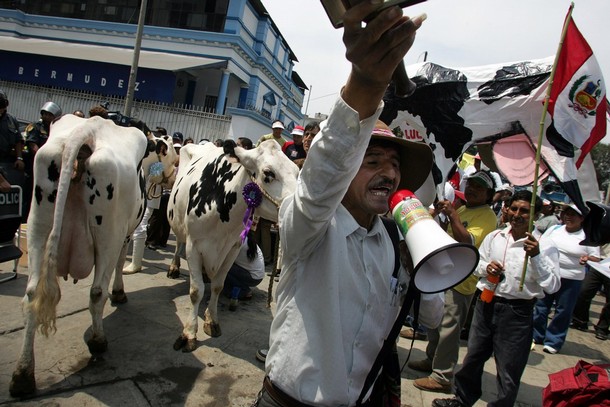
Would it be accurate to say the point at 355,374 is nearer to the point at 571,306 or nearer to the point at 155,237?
the point at 571,306

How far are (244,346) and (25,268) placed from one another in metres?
2.98

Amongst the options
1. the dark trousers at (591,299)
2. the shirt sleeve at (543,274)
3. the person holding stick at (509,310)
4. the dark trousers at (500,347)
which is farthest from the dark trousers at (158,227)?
the dark trousers at (591,299)

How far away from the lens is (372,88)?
3.31 ft

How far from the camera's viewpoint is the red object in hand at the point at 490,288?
3134mm

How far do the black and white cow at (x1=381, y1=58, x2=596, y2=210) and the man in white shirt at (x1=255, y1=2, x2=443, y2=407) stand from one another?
8.46 ft

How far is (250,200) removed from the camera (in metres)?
3.45

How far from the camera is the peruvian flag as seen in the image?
10.7ft

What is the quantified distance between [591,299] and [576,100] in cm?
528

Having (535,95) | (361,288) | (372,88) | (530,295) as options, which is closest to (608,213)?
(530,295)

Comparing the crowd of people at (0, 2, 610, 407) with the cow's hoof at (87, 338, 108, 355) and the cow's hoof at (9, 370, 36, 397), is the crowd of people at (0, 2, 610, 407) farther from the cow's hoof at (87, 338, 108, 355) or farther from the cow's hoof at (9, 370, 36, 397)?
the cow's hoof at (87, 338, 108, 355)

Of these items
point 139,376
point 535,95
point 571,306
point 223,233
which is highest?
point 535,95

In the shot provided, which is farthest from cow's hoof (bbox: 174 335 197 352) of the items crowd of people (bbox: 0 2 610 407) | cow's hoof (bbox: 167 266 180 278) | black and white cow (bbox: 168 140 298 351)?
crowd of people (bbox: 0 2 610 407)

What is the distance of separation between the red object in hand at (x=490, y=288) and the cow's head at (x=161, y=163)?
4.24 meters

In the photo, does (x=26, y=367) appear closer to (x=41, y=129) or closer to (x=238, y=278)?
(x=238, y=278)
